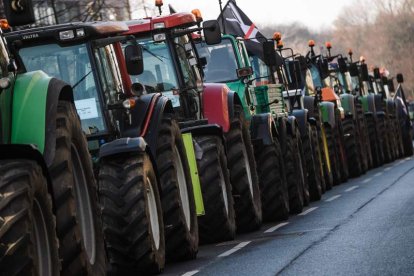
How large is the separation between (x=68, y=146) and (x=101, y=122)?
3.44m

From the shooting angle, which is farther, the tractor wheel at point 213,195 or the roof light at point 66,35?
the tractor wheel at point 213,195

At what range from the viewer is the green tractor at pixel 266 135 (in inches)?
727

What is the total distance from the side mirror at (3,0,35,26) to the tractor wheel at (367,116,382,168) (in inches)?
1036

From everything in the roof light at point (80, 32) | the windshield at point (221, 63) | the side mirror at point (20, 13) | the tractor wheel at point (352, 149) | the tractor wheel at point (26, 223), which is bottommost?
the tractor wheel at point (352, 149)

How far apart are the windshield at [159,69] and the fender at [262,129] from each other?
10.3ft

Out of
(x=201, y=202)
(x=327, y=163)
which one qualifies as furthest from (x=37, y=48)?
(x=327, y=163)

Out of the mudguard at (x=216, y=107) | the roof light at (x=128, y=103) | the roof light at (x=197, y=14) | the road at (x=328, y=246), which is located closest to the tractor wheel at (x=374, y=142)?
the road at (x=328, y=246)

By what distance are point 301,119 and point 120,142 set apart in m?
11.4

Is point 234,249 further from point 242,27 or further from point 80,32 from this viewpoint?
point 242,27

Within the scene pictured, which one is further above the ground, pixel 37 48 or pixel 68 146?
pixel 37 48

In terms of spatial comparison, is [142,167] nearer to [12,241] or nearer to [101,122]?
[101,122]

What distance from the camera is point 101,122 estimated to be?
41.4ft

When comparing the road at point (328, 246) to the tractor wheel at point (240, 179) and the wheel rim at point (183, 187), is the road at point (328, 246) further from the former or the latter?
the wheel rim at point (183, 187)

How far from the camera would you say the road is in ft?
36.5
